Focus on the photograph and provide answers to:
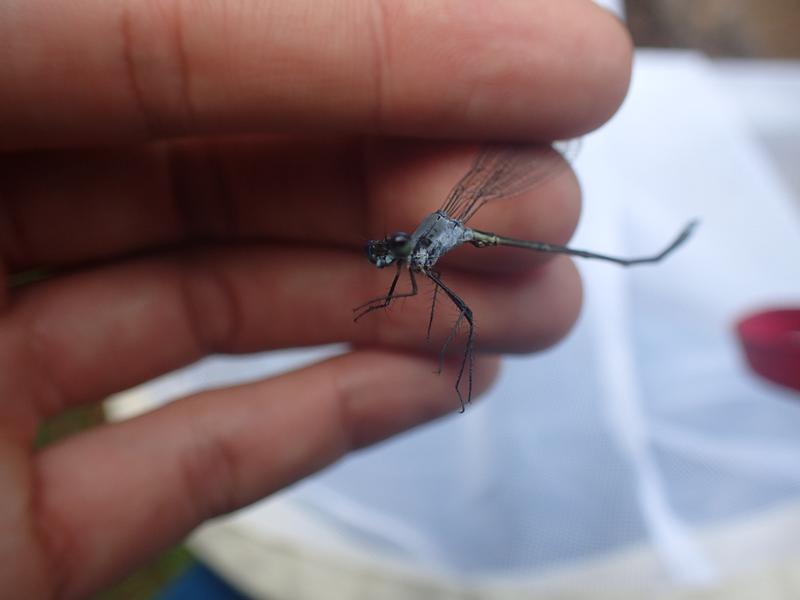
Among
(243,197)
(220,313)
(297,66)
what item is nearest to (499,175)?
(297,66)

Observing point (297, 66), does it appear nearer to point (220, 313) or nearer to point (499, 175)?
point (499, 175)

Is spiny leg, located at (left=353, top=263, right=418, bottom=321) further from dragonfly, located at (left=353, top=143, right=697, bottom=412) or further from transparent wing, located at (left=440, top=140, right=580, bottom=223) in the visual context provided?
transparent wing, located at (left=440, top=140, right=580, bottom=223)

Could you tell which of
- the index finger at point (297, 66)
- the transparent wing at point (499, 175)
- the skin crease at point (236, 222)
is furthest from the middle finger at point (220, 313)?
the index finger at point (297, 66)

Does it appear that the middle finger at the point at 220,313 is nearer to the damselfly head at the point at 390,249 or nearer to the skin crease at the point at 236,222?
the skin crease at the point at 236,222

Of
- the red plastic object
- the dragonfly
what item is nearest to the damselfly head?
the dragonfly

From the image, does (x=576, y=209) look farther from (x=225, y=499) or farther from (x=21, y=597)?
(x=21, y=597)

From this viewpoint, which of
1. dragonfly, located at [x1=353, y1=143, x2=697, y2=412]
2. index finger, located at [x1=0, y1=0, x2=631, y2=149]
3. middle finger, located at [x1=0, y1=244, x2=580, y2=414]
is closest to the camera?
index finger, located at [x1=0, y1=0, x2=631, y2=149]
